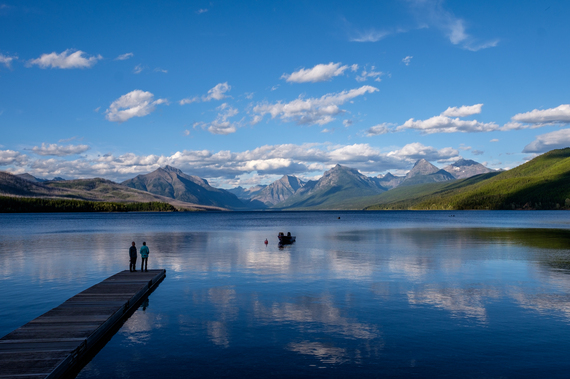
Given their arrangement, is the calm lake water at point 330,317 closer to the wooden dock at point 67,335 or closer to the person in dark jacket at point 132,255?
the wooden dock at point 67,335

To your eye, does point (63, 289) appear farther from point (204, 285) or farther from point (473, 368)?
point (473, 368)

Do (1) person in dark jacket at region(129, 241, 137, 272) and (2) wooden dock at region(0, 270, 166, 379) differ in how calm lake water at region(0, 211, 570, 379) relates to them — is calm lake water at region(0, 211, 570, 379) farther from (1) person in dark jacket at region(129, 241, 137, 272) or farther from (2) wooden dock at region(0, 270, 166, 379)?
(1) person in dark jacket at region(129, 241, 137, 272)

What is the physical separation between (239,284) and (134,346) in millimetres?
17690

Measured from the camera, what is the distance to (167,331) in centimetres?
2495

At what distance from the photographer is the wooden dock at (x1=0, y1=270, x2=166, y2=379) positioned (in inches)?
710

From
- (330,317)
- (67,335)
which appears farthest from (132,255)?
(330,317)

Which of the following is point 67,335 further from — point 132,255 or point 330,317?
point 132,255

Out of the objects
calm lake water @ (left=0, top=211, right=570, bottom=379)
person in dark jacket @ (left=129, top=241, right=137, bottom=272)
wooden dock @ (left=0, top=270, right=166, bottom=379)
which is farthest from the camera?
person in dark jacket @ (left=129, top=241, right=137, bottom=272)

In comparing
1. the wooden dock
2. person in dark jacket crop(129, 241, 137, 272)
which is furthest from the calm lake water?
person in dark jacket crop(129, 241, 137, 272)

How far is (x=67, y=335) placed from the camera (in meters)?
22.2

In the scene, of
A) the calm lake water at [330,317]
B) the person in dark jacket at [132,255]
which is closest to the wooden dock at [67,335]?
the calm lake water at [330,317]

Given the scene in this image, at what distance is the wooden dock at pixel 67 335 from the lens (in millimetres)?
18031

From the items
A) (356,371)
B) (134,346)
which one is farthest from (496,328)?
(134,346)

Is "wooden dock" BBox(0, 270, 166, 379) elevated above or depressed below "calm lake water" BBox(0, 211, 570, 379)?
above
